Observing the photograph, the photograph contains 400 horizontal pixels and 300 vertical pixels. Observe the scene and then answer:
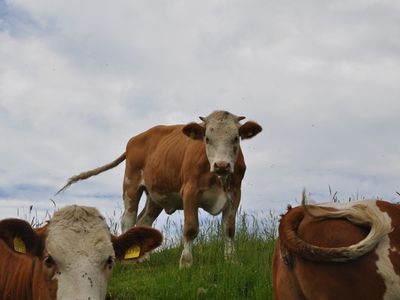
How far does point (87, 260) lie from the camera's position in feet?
16.3

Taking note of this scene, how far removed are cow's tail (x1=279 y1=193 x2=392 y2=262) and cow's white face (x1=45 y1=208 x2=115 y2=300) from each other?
4.41ft

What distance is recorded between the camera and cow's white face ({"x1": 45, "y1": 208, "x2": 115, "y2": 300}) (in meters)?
4.85

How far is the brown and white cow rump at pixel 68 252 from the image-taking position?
4910 millimetres

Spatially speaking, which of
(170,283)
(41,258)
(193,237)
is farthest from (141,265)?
(41,258)

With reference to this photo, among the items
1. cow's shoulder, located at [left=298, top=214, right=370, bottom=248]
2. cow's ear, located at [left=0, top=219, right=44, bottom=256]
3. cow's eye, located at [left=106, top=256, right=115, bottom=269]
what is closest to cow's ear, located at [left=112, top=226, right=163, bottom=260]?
cow's eye, located at [left=106, top=256, right=115, bottom=269]

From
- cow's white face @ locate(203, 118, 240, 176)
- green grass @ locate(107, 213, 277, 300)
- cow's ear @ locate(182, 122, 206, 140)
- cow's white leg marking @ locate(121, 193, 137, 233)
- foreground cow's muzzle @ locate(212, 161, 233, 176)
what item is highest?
cow's ear @ locate(182, 122, 206, 140)

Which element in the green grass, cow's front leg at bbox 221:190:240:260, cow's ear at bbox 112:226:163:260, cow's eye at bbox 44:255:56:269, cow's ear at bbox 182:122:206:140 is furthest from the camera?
cow's ear at bbox 182:122:206:140

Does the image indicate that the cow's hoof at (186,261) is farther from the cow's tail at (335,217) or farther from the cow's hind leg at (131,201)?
the cow's tail at (335,217)

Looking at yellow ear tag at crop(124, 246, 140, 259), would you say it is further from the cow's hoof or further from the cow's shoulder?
the cow's hoof

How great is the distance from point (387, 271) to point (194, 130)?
7601 mm

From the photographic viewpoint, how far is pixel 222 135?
465 inches

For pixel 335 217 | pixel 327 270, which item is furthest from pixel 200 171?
pixel 327 270

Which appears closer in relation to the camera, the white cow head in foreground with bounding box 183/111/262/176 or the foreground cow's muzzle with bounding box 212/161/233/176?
the foreground cow's muzzle with bounding box 212/161/233/176

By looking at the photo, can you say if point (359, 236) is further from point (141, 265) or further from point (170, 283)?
point (141, 265)
